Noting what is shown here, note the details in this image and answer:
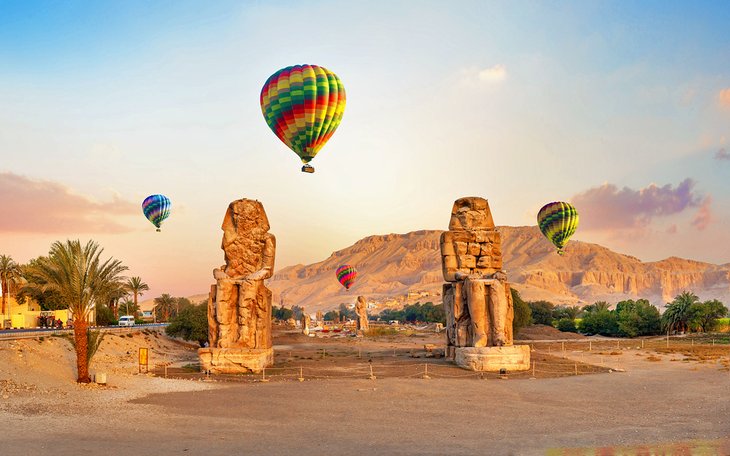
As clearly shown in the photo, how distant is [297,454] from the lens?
10203mm

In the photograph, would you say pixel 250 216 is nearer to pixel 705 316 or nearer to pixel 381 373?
pixel 381 373

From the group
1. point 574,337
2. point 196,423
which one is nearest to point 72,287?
point 196,423

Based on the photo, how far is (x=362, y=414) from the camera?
552 inches

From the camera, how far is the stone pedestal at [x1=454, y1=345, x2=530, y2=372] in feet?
70.1

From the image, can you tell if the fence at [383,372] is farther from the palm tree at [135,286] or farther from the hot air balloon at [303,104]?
the palm tree at [135,286]

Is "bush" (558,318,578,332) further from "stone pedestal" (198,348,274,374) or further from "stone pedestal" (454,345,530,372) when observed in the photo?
"stone pedestal" (198,348,274,374)

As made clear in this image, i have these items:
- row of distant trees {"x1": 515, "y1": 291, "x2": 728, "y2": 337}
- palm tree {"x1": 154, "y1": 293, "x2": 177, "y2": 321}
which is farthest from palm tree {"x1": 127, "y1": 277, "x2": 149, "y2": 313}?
row of distant trees {"x1": 515, "y1": 291, "x2": 728, "y2": 337}

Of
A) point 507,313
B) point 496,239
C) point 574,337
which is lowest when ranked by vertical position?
point 574,337

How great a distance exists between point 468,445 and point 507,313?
11.8 m

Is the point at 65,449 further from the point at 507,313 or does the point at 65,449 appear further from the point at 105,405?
the point at 507,313

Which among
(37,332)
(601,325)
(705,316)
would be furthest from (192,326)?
(705,316)

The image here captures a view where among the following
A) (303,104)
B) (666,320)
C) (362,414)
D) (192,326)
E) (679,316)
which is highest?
(303,104)

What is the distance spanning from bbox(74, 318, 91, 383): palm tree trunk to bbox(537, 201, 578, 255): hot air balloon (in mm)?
42683

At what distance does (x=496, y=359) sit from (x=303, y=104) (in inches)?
578
